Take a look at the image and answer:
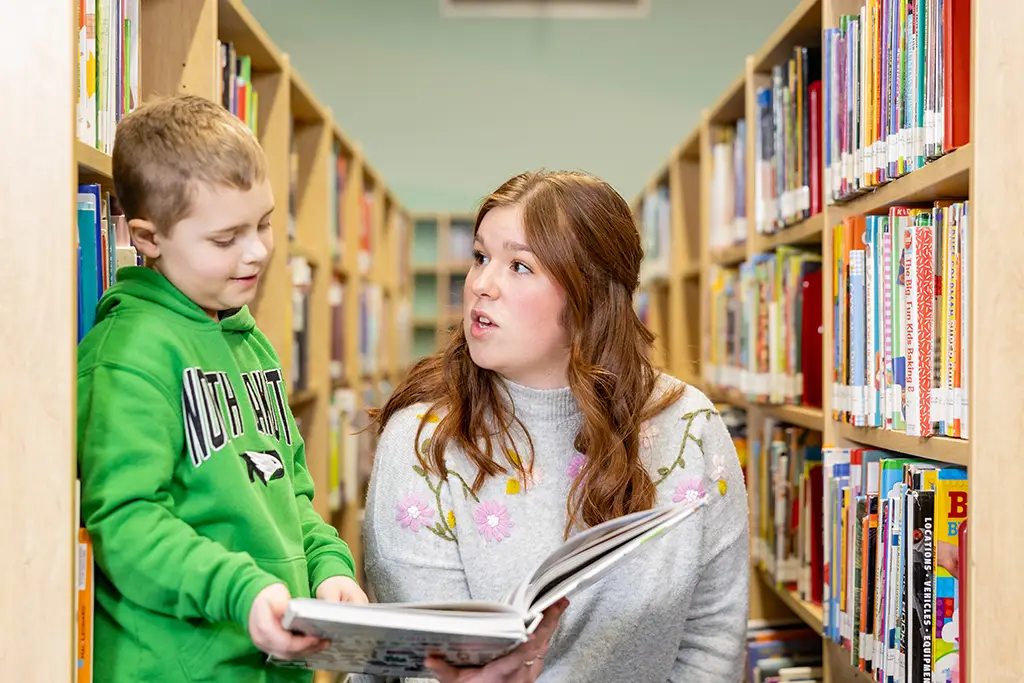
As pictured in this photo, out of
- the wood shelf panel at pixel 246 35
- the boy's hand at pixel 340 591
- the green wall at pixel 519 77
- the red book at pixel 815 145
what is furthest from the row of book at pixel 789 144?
the green wall at pixel 519 77

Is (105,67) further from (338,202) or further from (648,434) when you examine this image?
(338,202)

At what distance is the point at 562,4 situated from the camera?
6.43 m

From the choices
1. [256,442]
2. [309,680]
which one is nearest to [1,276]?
[256,442]

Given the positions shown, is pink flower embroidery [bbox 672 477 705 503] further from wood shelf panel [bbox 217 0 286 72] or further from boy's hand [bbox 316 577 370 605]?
wood shelf panel [bbox 217 0 286 72]

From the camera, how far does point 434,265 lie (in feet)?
23.5

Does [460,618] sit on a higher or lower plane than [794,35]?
lower

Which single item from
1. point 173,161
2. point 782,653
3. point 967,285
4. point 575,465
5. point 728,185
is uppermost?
point 728,185

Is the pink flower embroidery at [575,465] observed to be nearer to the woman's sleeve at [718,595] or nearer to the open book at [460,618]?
the woman's sleeve at [718,595]

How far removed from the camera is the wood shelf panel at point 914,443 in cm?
137

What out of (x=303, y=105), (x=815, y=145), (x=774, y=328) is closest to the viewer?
(x=815, y=145)

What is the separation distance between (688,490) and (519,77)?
574 cm

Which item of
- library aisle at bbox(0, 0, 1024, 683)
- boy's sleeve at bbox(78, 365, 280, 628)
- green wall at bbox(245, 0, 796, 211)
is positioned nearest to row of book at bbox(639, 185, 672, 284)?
library aisle at bbox(0, 0, 1024, 683)

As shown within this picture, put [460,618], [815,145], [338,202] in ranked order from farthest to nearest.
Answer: [338,202]
[815,145]
[460,618]

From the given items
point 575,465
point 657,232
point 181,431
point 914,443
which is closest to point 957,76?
point 914,443
